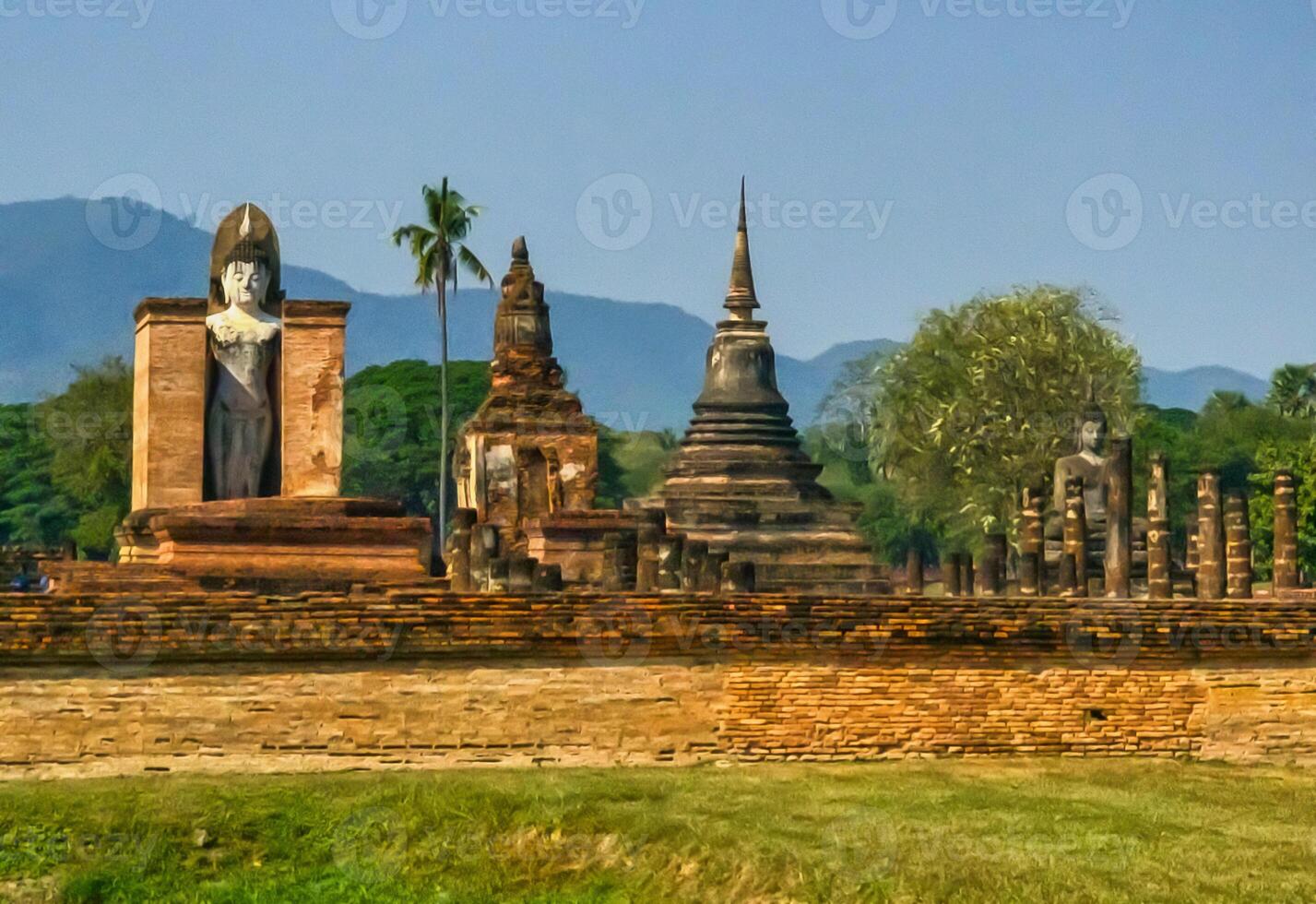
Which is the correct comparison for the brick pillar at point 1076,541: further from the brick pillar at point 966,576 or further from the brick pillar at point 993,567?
the brick pillar at point 966,576

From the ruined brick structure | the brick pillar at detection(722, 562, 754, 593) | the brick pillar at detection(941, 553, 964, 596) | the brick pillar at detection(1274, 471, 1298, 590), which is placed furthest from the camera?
the ruined brick structure

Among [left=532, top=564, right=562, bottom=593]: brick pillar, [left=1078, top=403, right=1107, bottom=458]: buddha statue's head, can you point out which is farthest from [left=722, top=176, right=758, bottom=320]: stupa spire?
[left=532, top=564, right=562, bottom=593]: brick pillar

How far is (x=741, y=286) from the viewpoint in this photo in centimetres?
4319

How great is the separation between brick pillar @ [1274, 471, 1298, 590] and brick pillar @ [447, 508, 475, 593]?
8.46 metres

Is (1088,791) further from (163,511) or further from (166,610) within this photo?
(163,511)

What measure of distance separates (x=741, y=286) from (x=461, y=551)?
781 inches

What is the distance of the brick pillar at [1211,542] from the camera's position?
2400 cm

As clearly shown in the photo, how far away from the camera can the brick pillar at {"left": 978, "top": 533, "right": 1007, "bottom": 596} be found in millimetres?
26425

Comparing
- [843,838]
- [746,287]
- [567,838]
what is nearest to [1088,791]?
[843,838]

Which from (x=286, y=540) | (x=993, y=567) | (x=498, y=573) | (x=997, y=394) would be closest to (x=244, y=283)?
(x=286, y=540)

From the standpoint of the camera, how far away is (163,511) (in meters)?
17.9

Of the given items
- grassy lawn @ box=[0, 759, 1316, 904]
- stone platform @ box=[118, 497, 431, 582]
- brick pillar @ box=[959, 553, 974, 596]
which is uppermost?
stone platform @ box=[118, 497, 431, 582]

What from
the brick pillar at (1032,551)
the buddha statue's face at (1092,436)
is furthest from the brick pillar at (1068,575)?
the buddha statue's face at (1092,436)

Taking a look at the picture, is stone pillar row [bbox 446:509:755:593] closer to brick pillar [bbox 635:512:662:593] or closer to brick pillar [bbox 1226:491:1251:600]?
brick pillar [bbox 635:512:662:593]
